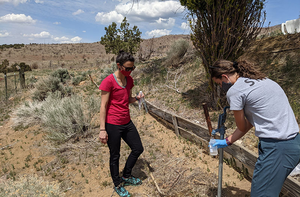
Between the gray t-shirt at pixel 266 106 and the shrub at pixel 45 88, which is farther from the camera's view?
the shrub at pixel 45 88

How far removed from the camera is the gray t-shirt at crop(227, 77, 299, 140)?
170 cm

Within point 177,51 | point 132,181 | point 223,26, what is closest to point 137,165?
point 132,181

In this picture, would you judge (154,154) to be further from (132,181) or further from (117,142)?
(117,142)

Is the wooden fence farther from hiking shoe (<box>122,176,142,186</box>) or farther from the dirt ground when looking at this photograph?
hiking shoe (<box>122,176,142,186</box>)

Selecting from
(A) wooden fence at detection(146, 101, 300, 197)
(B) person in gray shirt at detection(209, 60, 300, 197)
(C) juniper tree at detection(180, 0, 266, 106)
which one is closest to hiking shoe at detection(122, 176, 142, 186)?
(A) wooden fence at detection(146, 101, 300, 197)

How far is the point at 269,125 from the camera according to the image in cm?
172

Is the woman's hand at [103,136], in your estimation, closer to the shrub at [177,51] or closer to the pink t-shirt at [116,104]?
the pink t-shirt at [116,104]

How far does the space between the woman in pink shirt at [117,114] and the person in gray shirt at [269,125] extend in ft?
5.08

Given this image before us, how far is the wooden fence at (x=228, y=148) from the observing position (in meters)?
2.39

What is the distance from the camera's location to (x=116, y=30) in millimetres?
14773

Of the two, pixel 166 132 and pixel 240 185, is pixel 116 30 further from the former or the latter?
pixel 240 185

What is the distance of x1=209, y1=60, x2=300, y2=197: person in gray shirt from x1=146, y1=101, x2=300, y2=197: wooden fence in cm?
83

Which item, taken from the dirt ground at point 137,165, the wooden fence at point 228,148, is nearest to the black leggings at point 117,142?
the dirt ground at point 137,165

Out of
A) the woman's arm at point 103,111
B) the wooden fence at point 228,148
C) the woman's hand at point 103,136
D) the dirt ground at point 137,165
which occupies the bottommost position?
the dirt ground at point 137,165
